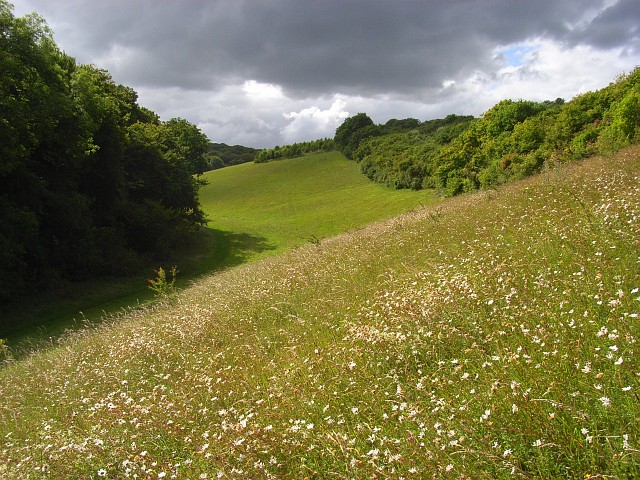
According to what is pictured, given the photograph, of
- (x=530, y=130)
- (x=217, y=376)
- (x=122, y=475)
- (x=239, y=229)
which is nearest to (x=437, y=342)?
(x=217, y=376)

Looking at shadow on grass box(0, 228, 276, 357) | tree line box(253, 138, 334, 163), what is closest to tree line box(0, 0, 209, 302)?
shadow on grass box(0, 228, 276, 357)

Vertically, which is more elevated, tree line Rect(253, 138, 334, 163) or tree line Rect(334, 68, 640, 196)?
tree line Rect(253, 138, 334, 163)

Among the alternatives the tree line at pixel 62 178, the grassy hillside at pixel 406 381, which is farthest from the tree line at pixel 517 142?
the tree line at pixel 62 178

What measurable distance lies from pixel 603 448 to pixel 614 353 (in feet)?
2.87

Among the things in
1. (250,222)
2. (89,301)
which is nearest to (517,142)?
(250,222)

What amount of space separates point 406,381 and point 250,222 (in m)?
55.0

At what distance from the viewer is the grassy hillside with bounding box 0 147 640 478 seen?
2629mm

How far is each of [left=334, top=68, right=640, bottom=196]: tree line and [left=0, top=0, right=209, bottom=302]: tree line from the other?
998 inches

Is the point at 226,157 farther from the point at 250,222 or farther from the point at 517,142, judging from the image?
the point at 517,142

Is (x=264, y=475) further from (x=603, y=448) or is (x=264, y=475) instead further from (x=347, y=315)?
(x=347, y=315)

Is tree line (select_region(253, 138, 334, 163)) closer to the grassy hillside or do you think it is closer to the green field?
the green field

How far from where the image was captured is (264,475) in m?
3.17

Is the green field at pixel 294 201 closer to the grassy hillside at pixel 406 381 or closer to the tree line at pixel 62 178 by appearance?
the tree line at pixel 62 178

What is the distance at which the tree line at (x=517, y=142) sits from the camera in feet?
72.7
